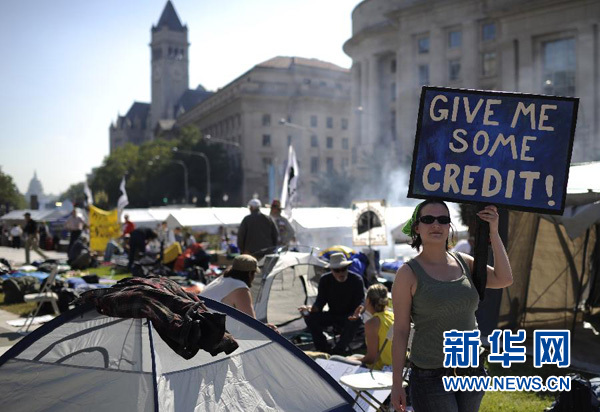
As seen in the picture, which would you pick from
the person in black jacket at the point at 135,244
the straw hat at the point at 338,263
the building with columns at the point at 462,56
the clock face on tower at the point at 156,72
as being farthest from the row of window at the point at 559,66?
the clock face on tower at the point at 156,72

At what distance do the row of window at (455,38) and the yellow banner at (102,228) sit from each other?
151 ft

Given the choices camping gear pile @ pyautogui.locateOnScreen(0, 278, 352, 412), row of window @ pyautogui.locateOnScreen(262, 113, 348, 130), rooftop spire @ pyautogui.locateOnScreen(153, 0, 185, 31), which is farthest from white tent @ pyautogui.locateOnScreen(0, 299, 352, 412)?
rooftop spire @ pyautogui.locateOnScreen(153, 0, 185, 31)

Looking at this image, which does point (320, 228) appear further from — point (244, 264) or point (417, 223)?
point (417, 223)

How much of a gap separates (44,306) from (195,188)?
79.6 m

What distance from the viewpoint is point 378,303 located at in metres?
7.41

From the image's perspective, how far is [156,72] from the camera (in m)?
168

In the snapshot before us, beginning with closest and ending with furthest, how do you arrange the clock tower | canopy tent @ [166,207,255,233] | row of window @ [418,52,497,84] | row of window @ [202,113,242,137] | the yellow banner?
1. canopy tent @ [166,207,255,233]
2. the yellow banner
3. row of window @ [418,52,497,84]
4. row of window @ [202,113,242,137]
5. the clock tower

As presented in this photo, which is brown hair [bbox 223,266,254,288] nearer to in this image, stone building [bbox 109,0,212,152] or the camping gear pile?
the camping gear pile

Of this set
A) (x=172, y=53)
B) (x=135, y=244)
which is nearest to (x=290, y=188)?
(x=135, y=244)

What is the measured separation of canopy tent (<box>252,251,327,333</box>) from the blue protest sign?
689 cm

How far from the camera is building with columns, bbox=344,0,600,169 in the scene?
54.5m

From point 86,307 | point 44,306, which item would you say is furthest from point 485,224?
point 44,306

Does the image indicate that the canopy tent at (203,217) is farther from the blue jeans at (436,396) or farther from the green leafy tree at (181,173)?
the green leafy tree at (181,173)

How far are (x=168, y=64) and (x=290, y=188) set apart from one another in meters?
153
